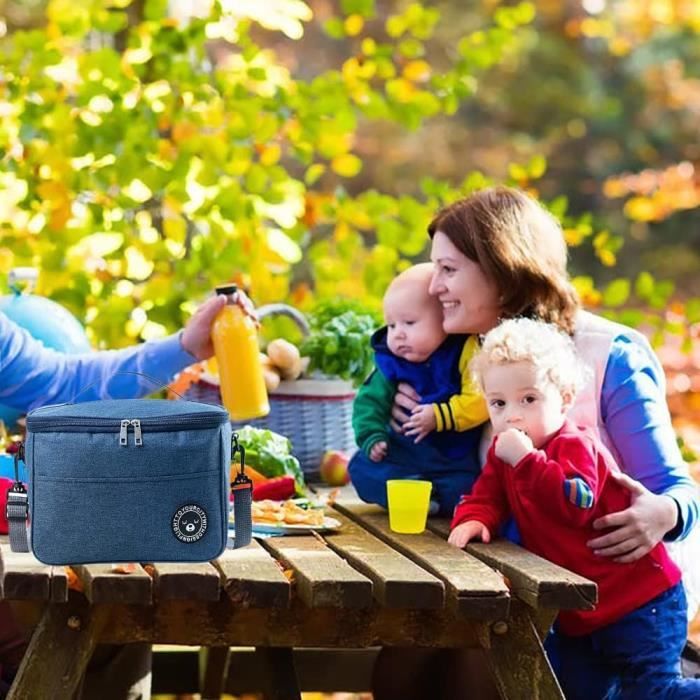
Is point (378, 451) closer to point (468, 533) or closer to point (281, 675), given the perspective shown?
point (468, 533)

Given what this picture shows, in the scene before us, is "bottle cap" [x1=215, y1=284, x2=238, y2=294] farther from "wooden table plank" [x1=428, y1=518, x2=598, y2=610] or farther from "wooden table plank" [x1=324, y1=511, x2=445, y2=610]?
"wooden table plank" [x1=428, y1=518, x2=598, y2=610]

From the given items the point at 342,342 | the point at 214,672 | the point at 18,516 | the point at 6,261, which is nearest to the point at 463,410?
the point at 342,342

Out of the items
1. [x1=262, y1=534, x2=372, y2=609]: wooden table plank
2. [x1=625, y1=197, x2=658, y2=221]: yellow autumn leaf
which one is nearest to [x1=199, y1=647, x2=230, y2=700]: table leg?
[x1=262, y1=534, x2=372, y2=609]: wooden table plank

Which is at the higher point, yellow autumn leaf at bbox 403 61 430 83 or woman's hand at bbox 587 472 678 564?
yellow autumn leaf at bbox 403 61 430 83

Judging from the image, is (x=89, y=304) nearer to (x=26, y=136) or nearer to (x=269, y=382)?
(x=26, y=136)

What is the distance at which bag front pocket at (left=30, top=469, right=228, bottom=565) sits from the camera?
2078 mm

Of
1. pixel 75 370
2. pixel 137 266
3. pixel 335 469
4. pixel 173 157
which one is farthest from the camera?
pixel 173 157

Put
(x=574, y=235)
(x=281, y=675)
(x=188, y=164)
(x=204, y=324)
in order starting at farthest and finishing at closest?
(x=574, y=235) < (x=188, y=164) < (x=204, y=324) < (x=281, y=675)

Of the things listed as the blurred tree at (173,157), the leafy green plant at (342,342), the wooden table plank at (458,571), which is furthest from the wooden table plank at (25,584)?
the blurred tree at (173,157)

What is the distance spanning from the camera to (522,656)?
211cm

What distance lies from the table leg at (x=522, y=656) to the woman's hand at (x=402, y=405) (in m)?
0.79

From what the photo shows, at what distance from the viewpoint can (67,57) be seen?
4.34 meters

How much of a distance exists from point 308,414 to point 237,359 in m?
0.49

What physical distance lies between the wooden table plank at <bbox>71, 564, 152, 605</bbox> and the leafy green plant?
1.55 m
